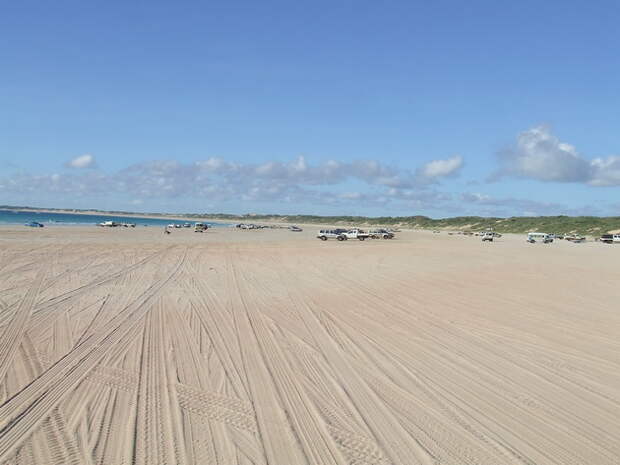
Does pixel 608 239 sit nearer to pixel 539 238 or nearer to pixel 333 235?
pixel 539 238

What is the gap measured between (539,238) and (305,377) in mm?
77352

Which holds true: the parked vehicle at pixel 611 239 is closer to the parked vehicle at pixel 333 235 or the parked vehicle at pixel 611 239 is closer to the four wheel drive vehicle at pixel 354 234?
the four wheel drive vehicle at pixel 354 234

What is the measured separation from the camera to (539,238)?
7600 centimetres

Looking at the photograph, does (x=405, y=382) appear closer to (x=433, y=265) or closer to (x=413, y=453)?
(x=413, y=453)

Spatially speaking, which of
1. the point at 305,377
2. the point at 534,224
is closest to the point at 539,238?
the point at 534,224

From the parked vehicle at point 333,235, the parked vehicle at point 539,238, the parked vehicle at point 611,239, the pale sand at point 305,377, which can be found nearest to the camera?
the pale sand at point 305,377

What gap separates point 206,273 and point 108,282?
4.75 meters

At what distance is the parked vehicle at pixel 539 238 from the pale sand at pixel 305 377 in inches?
2349

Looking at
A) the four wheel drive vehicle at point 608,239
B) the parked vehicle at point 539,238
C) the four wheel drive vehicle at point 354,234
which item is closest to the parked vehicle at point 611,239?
the four wheel drive vehicle at point 608,239

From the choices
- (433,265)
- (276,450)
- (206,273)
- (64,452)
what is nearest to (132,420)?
(64,452)

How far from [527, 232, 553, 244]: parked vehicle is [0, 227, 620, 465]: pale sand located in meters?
59.7

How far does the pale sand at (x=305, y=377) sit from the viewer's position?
536 cm

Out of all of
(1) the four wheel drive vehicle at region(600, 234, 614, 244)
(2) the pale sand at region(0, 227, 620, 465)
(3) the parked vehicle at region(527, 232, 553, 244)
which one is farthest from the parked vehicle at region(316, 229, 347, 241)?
(2) the pale sand at region(0, 227, 620, 465)

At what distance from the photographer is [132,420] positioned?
5.96 metres
